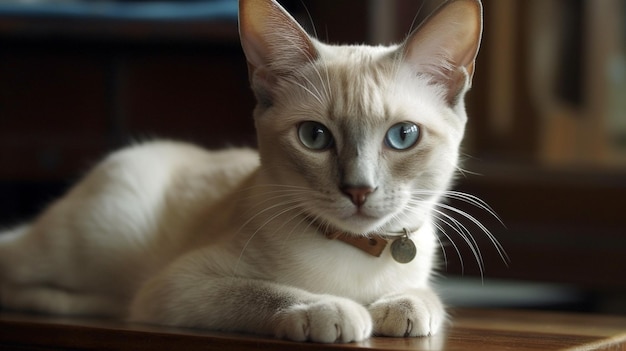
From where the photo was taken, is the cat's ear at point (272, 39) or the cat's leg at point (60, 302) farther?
the cat's leg at point (60, 302)

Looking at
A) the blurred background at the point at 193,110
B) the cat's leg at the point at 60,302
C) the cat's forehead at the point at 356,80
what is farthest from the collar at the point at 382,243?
the blurred background at the point at 193,110

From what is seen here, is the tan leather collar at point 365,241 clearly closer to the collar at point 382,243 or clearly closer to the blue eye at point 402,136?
the collar at point 382,243

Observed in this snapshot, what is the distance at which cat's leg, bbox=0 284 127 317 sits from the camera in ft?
5.88

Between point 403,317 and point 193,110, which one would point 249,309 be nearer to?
point 403,317

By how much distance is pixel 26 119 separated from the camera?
2.69 meters

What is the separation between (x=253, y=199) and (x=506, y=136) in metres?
2.06

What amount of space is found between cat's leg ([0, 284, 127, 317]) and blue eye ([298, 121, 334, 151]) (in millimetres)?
630

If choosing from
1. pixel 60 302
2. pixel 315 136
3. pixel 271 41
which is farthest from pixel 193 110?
pixel 315 136

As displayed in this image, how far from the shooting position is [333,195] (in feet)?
4.31

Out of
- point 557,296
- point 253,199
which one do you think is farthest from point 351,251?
point 557,296

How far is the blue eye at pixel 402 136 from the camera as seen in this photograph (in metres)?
1.35

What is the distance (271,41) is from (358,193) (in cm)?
33

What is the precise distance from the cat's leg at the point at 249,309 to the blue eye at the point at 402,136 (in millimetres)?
251

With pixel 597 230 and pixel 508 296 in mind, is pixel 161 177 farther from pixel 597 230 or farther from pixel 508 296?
pixel 508 296
